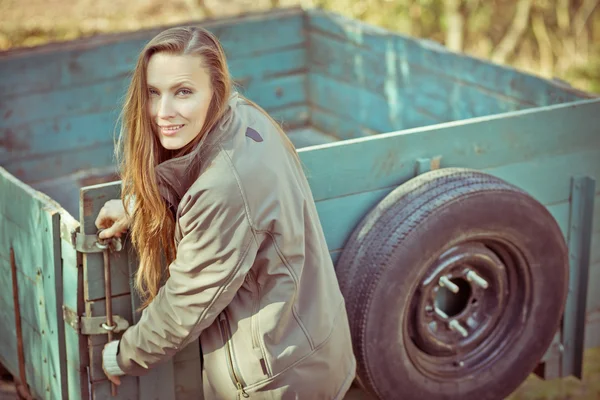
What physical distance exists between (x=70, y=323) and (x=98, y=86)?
2055mm

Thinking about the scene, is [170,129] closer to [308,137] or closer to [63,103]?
[63,103]

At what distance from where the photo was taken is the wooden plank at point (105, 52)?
4.45 meters

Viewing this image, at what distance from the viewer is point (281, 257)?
248cm

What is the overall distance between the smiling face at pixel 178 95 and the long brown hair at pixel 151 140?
18 mm

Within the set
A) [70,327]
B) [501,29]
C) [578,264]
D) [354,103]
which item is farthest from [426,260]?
[501,29]

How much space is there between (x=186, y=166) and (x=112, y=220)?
0.31m

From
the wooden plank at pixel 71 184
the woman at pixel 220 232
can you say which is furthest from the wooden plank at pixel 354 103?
the woman at pixel 220 232

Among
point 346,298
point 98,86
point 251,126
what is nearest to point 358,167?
point 346,298

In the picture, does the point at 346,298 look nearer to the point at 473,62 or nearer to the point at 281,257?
the point at 281,257

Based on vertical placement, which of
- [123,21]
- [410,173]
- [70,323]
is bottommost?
[123,21]

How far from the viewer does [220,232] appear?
240 centimetres

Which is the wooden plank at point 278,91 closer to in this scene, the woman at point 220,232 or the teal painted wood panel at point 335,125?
the teal painted wood panel at point 335,125

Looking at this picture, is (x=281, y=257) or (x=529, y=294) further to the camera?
(x=529, y=294)

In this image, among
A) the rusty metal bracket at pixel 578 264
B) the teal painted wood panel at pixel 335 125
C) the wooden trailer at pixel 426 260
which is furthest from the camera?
the teal painted wood panel at pixel 335 125
